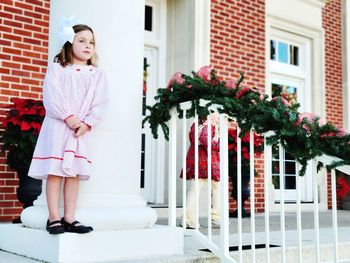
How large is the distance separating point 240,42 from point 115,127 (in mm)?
4725

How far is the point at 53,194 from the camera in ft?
9.77

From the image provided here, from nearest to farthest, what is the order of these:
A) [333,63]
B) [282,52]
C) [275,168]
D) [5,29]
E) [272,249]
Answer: [272,249] → [5,29] → [275,168] → [282,52] → [333,63]

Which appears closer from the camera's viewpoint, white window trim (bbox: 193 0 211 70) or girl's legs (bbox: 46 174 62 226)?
girl's legs (bbox: 46 174 62 226)

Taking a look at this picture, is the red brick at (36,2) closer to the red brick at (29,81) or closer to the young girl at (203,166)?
the red brick at (29,81)

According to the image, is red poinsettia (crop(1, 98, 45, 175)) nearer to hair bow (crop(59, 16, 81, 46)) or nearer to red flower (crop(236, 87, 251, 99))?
hair bow (crop(59, 16, 81, 46))

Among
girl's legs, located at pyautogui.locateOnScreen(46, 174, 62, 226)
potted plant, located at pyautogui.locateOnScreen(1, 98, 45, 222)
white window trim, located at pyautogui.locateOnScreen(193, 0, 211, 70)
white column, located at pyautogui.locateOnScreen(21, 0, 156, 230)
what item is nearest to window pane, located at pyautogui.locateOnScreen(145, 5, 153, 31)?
white window trim, located at pyautogui.locateOnScreen(193, 0, 211, 70)

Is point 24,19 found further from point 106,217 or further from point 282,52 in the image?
point 282,52

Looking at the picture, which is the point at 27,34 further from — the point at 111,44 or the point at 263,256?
the point at 263,256

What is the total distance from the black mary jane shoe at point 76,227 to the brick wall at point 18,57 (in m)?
2.50

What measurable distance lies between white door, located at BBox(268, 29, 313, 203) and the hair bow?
18.4 feet

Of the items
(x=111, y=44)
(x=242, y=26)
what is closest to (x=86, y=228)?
(x=111, y=44)

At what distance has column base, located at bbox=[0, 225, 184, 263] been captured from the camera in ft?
9.37

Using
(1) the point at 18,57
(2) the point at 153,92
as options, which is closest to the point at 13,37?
(1) the point at 18,57

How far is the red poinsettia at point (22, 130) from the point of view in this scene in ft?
15.4
